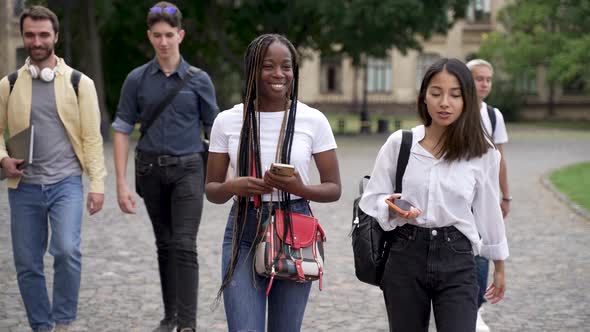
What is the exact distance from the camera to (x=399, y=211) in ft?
12.8

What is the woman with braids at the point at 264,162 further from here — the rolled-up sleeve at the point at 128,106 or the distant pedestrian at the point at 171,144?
the rolled-up sleeve at the point at 128,106

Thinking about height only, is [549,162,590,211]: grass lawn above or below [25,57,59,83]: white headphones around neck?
below

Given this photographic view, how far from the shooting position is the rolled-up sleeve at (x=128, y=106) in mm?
6113

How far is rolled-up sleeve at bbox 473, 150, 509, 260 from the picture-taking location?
4.06 meters

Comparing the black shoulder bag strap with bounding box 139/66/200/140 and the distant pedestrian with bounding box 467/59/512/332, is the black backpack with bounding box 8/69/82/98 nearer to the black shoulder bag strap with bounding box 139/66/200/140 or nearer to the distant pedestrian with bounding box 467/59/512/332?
the black shoulder bag strap with bounding box 139/66/200/140

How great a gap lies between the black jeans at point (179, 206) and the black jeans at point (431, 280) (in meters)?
2.22

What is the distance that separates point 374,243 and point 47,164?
2.45 meters

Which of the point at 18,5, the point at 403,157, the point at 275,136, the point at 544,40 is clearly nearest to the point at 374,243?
the point at 403,157

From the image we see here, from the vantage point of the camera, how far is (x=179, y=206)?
236 inches

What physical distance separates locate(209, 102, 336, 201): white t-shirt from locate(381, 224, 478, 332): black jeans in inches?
20.0

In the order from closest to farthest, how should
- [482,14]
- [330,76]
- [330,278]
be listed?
[330,278], [482,14], [330,76]

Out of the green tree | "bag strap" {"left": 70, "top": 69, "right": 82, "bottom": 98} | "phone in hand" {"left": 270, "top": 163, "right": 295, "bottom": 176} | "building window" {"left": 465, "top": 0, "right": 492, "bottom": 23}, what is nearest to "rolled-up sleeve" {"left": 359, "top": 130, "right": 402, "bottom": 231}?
"phone in hand" {"left": 270, "top": 163, "right": 295, "bottom": 176}

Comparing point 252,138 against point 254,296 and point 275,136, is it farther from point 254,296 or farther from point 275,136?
point 254,296

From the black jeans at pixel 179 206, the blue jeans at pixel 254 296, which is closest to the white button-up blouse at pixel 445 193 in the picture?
the blue jeans at pixel 254 296
